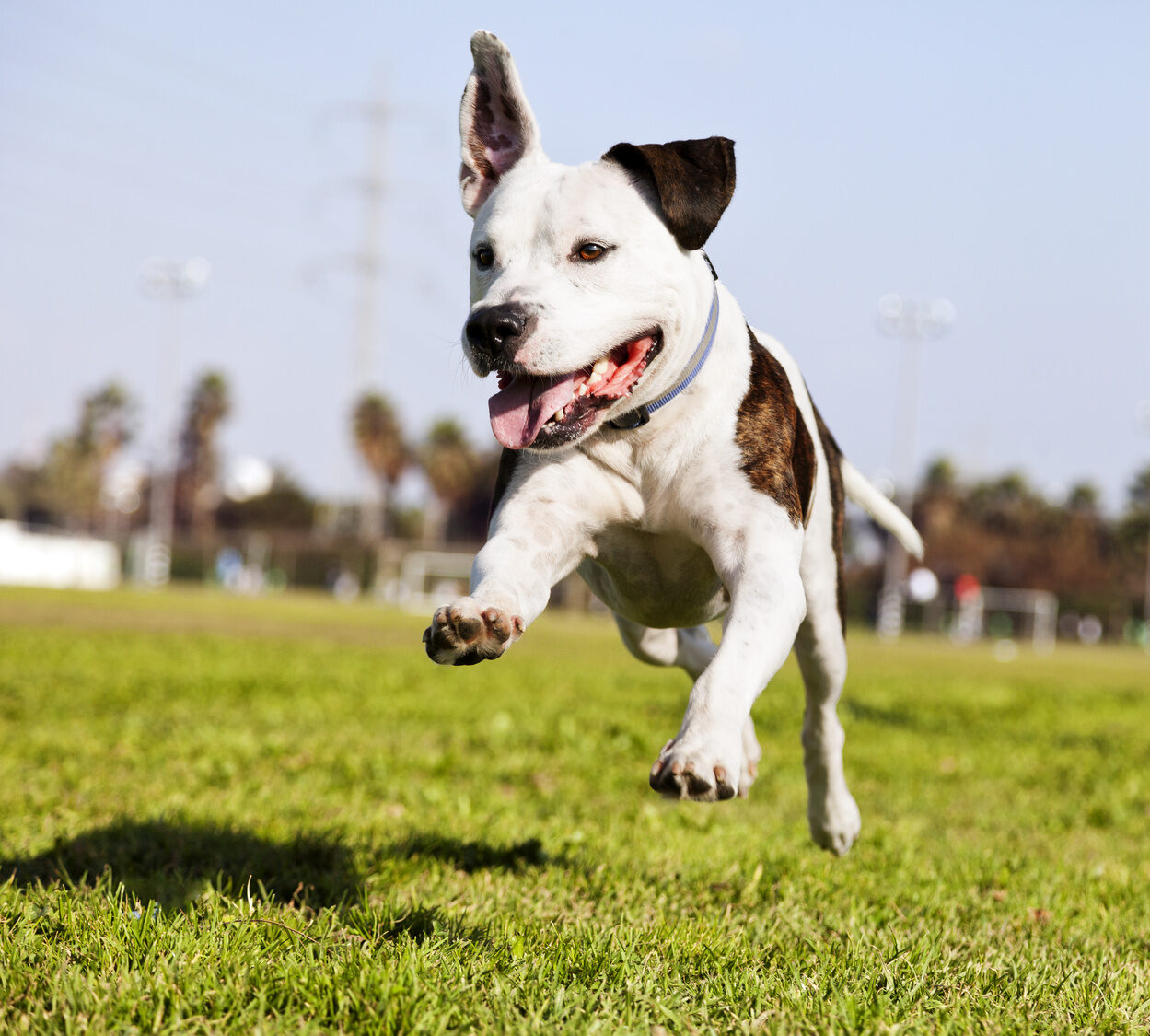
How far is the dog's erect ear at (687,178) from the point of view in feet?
11.7

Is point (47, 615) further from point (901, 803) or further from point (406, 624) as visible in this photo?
point (901, 803)

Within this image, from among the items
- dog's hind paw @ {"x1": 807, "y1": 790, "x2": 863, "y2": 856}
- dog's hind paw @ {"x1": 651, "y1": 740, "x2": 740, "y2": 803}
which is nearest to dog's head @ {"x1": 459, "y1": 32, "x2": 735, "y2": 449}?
dog's hind paw @ {"x1": 651, "y1": 740, "x2": 740, "y2": 803}

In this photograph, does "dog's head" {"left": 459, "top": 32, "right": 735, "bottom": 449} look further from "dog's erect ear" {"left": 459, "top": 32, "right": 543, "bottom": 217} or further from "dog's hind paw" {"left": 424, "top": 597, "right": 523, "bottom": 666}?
"dog's hind paw" {"left": 424, "top": 597, "right": 523, "bottom": 666}

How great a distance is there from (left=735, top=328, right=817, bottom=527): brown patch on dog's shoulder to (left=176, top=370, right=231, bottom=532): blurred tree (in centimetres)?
8336

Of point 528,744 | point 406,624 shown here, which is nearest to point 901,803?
point 528,744

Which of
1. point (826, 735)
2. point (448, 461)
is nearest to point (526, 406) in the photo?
point (826, 735)

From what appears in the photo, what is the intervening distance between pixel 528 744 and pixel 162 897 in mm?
4966

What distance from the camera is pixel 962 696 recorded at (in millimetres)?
15102

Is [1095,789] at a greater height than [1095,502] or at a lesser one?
lesser

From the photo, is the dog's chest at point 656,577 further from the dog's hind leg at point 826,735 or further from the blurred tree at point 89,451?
the blurred tree at point 89,451

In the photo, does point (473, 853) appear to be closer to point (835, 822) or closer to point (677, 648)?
point (677, 648)

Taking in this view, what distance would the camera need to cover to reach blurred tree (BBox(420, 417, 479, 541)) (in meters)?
81.9

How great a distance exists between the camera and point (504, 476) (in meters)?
3.91

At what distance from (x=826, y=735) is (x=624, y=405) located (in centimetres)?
180
